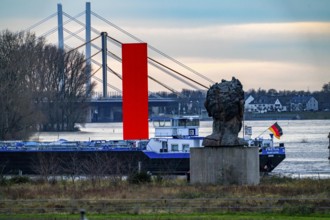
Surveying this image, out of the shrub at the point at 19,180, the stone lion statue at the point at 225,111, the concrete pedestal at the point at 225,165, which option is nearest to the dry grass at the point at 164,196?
the concrete pedestal at the point at 225,165

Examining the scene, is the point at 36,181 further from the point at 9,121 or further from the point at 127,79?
the point at 9,121

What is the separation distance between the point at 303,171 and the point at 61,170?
11764 mm

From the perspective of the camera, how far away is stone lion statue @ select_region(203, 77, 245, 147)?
40531 millimetres

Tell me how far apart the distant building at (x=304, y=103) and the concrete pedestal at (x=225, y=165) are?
136016 millimetres

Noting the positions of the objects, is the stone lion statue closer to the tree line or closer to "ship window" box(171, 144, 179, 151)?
"ship window" box(171, 144, 179, 151)

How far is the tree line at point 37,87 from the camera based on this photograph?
9169 centimetres

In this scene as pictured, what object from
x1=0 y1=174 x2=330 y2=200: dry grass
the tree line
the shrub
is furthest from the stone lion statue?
the tree line

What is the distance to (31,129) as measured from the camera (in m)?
96.1

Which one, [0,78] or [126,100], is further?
[0,78]

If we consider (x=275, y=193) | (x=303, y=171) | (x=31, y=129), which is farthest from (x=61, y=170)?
(x=31, y=129)

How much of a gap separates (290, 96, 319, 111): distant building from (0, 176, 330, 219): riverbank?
13531 centimetres

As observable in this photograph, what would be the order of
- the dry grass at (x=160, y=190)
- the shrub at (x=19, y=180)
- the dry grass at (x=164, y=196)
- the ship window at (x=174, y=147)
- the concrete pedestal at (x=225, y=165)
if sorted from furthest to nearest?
the ship window at (x=174, y=147)
the shrub at (x=19, y=180)
the concrete pedestal at (x=225, y=165)
the dry grass at (x=160, y=190)
the dry grass at (x=164, y=196)

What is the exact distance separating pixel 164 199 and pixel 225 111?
27.0ft

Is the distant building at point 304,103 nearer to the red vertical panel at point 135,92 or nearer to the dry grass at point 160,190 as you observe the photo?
the red vertical panel at point 135,92
